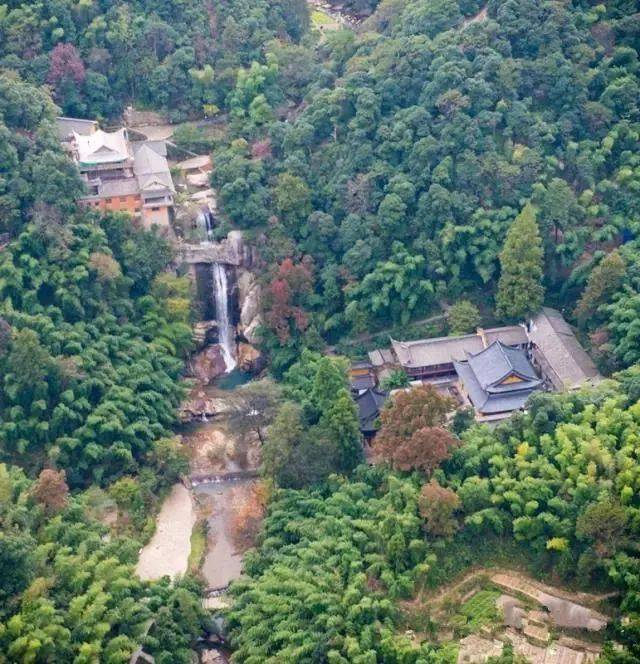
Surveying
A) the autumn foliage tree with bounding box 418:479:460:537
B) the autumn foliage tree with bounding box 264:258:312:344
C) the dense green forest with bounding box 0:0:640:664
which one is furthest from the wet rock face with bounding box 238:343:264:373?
the autumn foliage tree with bounding box 418:479:460:537

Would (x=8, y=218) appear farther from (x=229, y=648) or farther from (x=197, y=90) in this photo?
(x=229, y=648)

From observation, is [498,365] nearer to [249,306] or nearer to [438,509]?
[438,509]

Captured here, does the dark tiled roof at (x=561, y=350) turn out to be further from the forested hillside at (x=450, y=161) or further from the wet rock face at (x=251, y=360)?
the wet rock face at (x=251, y=360)

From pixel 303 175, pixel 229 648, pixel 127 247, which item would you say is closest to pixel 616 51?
pixel 303 175

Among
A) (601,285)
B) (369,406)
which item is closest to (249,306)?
(369,406)

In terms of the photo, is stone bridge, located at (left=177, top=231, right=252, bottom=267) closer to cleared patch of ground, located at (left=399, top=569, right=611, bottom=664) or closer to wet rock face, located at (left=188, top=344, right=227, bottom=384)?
wet rock face, located at (left=188, top=344, right=227, bottom=384)

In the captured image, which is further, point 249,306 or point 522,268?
point 249,306

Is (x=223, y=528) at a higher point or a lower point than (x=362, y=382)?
lower
